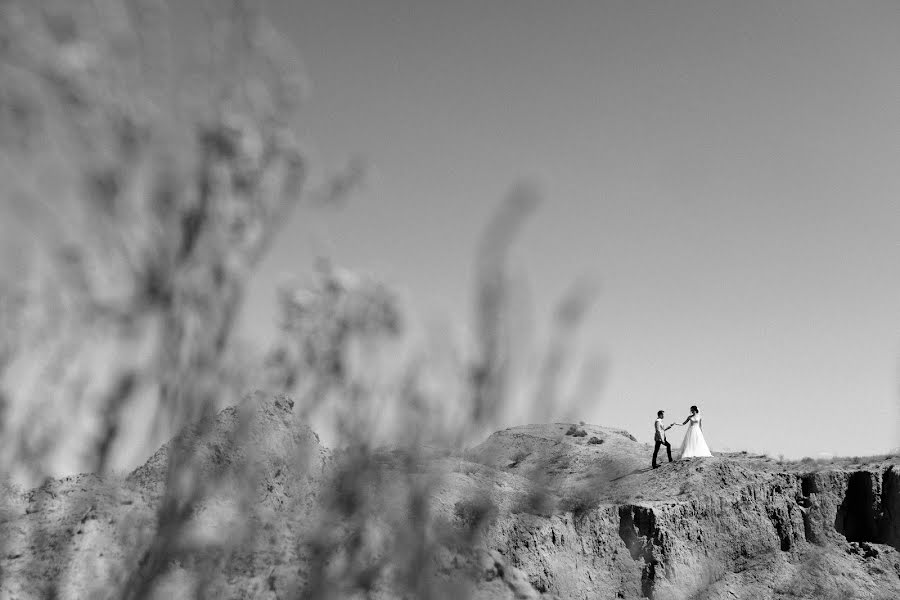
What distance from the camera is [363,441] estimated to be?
5.24 meters

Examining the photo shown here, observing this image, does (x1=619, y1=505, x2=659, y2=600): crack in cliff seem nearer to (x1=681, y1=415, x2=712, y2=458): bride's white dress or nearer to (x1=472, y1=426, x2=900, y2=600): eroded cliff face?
(x1=472, y1=426, x2=900, y2=600): eroded cliff face

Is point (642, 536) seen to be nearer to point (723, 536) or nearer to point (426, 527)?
point (723, 536)

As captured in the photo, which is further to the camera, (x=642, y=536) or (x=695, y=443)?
(x=695, y=443)

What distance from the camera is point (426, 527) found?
25.2ft

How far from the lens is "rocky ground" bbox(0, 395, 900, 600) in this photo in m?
6.57

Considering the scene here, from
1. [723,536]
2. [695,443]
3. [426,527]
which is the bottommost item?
[426,527]

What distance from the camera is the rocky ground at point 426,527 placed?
21.6 ft

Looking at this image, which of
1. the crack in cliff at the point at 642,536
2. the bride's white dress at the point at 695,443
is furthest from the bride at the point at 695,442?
the crack in cliff at the point at 642,536

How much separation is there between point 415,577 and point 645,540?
1133 centimetres

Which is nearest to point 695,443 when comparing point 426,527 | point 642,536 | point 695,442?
point 695,442

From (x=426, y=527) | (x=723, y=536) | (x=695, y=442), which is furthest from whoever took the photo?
(x=695, y=442)

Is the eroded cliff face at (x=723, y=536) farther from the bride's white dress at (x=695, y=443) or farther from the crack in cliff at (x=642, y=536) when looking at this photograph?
the bride's white dress at (x=695, y=443)

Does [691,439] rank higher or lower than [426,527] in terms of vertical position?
higher

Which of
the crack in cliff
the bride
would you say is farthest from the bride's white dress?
the crack in cliff
